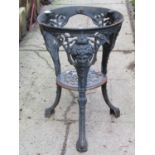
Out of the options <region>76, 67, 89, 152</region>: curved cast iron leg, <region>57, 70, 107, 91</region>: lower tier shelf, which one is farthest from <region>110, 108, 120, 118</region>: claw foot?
<region>76, 67, 89, 152</region>: curved cast iron leg

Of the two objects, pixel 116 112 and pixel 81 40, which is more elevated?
pixel 81 40

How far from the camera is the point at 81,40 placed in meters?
2.63

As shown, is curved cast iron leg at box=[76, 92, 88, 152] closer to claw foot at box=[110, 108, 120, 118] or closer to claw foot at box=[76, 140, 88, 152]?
claw foot at box=[76, 140, 88, 152]

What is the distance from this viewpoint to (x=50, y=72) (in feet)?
14.5

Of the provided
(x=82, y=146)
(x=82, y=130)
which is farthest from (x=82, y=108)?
(x=82, y=146)

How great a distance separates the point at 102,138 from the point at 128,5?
4787mm

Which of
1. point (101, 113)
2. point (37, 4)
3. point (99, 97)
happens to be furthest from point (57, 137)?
point (37, 4)

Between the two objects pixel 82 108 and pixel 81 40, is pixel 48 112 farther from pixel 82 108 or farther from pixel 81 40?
pixel 81 40

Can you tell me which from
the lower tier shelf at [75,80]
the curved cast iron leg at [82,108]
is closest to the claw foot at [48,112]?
the lower tier shelf at [75,80]

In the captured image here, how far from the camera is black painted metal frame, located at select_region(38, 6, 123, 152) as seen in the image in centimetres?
264

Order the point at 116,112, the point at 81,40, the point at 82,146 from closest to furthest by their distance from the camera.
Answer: the point at 81,40
the point at 82,146
the point at 116,112

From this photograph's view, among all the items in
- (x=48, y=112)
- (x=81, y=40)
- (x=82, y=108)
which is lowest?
(x=48, y=112)
